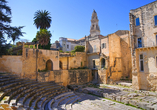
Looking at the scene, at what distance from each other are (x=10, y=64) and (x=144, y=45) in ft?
60.5

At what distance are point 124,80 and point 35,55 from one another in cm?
1671

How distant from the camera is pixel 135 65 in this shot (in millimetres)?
18047

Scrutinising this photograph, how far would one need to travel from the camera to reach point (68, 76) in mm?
21484

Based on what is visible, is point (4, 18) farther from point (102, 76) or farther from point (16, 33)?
point (102, 76)

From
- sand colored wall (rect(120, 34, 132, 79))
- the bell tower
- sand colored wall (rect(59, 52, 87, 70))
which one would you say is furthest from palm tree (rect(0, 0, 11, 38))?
the bell tower

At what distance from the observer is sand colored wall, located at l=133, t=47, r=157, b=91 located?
53.8 ft

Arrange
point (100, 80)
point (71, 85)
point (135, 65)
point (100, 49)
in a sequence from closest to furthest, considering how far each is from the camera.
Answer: point (135, 65), point (71, 85), point (100, 80), point (100, 49)

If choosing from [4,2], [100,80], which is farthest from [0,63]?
[100,80]

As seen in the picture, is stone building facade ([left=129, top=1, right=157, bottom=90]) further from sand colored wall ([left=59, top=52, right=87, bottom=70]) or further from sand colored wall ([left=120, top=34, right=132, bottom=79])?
sand colored wall ([left=59, top=52, right=87, bottom=70])

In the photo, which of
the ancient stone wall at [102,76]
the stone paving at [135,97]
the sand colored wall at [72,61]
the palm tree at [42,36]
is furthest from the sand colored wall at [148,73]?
the palm tree at [42,36]

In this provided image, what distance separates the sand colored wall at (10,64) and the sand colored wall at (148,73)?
643 inches

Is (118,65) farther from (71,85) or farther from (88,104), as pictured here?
(88,104)

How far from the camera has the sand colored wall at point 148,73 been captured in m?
16.4

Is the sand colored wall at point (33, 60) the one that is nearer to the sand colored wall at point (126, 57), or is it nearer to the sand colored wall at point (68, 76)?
the sand colored wall at point (68, 76)
